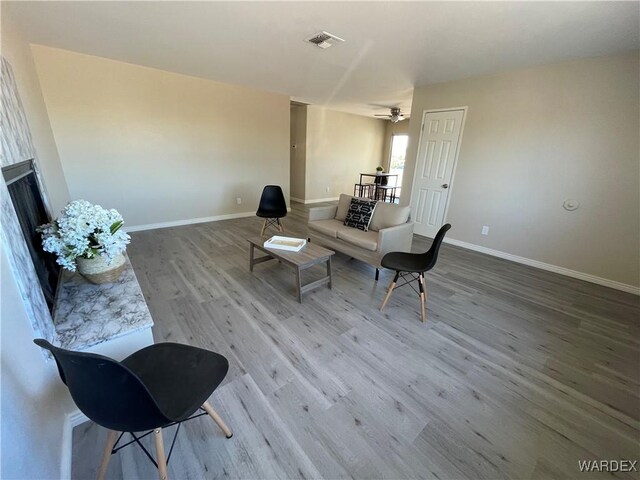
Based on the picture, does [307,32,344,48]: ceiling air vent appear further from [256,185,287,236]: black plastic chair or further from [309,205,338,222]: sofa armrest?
[256,185,287,236]: black plastic chair

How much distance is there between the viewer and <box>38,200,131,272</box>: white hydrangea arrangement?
1.58m

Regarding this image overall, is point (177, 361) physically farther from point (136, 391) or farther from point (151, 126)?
point (151, 126)

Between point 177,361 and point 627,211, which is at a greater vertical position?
point 627,211

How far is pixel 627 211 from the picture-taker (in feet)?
9.41

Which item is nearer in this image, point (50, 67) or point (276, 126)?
point (50, 67)

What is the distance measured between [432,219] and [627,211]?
2213 millimetres

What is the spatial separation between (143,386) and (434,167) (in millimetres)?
4668

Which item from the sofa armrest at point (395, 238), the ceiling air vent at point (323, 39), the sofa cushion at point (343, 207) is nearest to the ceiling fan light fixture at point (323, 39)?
the ceiling air vent at point (323, 39)

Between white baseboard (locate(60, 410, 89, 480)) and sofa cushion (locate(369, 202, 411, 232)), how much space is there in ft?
9.80

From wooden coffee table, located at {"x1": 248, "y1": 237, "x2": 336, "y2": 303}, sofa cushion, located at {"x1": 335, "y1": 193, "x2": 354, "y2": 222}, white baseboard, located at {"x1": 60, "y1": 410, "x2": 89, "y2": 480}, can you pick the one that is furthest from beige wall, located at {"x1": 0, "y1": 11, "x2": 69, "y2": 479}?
sofa cushion, located at {"x1": 335, "y1": 193, "x2": 354, "y2": 222}

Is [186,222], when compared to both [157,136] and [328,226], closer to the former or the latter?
[157,136]

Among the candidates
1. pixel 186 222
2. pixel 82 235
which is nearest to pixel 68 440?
pixel 82 235

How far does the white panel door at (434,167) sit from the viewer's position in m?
4.11

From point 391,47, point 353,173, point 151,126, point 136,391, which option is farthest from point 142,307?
point 353,173
